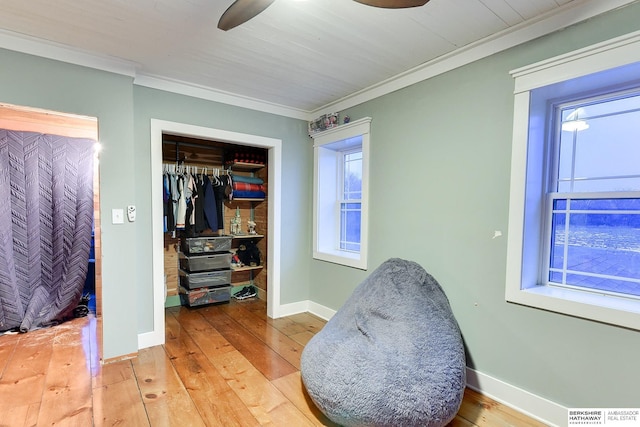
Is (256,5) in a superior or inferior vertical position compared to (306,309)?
superior

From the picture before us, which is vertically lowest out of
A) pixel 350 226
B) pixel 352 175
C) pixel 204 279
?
pixel 204 279

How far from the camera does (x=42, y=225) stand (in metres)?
3.02

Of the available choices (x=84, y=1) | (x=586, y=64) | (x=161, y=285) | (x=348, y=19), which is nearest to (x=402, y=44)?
(x=348, y=19)

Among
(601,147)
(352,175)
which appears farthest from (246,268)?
(601,147)

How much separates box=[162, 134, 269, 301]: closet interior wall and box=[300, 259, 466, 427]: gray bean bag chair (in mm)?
2139

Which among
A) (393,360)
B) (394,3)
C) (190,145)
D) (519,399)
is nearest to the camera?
(394,3)

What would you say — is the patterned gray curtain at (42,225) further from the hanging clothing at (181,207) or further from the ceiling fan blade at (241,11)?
the ceiling fan blade at (241,11)

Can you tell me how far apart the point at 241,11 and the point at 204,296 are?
3.20 meters

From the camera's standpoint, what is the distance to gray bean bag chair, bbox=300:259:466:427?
1560 millimetres

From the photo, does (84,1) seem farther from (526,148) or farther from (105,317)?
(526,148)

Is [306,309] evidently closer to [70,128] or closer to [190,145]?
[190,145]

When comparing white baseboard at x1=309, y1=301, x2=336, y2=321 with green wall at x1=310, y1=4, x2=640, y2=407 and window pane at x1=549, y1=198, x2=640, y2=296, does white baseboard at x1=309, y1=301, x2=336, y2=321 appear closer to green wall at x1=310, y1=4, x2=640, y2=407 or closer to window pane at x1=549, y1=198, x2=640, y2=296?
green wall at x1=310, y1=4, x2=640, y2=407

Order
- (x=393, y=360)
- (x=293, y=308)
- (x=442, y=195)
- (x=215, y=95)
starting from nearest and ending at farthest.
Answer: (x=393, y=360)
(x=442, y=195)
(x=215, y=95)
(x=293, y=308)

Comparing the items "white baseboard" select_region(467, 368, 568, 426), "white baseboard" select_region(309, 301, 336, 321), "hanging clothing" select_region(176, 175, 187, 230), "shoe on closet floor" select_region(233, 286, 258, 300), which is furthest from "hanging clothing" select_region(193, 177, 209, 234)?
"white baseboard" select_region(467, 368, 568, 426)
